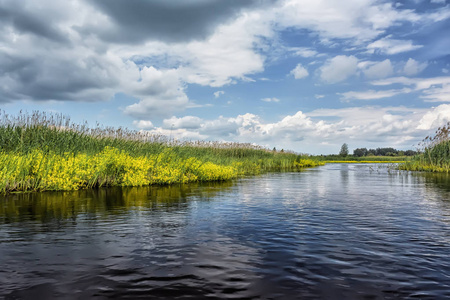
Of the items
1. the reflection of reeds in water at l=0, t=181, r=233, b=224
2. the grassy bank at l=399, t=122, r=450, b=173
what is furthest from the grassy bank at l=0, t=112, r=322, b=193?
the grassy bank at l=399, t=122, r=450, b=173

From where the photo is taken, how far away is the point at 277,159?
4838 cm

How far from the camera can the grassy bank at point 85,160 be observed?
1562 cm

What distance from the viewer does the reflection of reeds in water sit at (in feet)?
33.6

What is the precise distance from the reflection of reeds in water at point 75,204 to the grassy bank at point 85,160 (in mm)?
1015

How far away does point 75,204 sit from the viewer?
12.6 metres

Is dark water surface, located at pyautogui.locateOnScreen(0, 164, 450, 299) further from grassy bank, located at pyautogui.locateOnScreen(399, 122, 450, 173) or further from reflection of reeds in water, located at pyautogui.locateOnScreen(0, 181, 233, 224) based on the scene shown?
grassy bank, located at pyautogui.locateOnScreen(399, 122, 450, 173)

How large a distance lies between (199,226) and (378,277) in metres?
4.84

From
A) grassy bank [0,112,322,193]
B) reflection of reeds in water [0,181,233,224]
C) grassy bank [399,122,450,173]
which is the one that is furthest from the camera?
grassy bank [399,122,450,173]

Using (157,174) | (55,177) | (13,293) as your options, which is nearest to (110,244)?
(13,293)

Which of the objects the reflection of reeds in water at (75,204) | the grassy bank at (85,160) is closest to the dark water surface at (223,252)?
the reflection of reeds in water at (75,204)

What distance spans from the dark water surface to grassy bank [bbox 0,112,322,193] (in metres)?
4.10

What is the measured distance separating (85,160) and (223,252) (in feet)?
43.0

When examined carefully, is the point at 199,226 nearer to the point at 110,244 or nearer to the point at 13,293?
the point at 110,244

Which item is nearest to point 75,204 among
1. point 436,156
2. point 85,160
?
point 85,160
